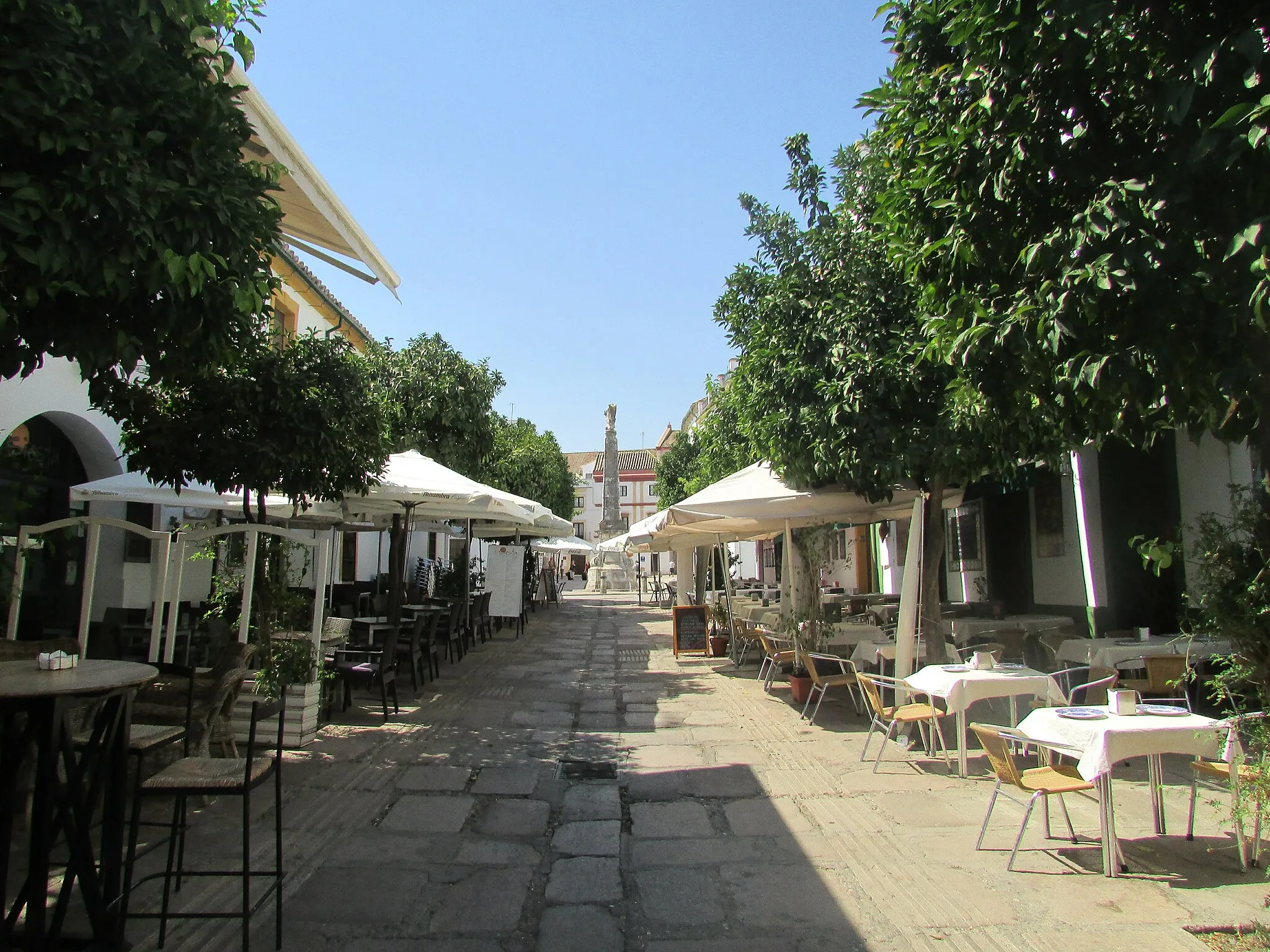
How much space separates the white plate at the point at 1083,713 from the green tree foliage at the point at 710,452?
14.7 feet

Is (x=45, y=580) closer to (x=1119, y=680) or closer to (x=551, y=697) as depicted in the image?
(x=551, y=697)

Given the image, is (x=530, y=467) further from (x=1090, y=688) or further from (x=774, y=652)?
(x=1090, y=688)

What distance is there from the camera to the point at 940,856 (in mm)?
4367

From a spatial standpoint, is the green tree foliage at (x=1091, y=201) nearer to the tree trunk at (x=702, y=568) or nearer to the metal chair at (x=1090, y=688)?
the metal chair at (x=1090, y=688)

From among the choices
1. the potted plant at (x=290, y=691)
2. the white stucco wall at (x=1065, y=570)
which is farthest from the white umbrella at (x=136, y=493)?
the white stucco wall at (x=1065, y=570)

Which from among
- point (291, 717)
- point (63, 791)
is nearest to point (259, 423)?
point (291, 717)

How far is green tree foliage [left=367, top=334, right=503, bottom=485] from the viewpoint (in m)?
15.3

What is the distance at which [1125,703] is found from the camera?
14.6 feet

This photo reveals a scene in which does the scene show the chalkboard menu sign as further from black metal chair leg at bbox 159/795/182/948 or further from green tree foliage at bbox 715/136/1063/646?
black metal chair leg at bbox 159/795/182/948

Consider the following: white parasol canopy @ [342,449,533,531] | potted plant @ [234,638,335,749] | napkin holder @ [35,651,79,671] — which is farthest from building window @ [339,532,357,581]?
napkin holder @ [35,651,79,671]

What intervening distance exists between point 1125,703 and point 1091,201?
274 centimetres

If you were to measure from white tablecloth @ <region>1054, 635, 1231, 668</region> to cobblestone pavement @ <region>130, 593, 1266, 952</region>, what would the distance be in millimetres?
1085

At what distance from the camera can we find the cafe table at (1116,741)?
407 cm

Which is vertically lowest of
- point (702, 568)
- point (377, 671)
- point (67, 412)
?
point (377, 671)
